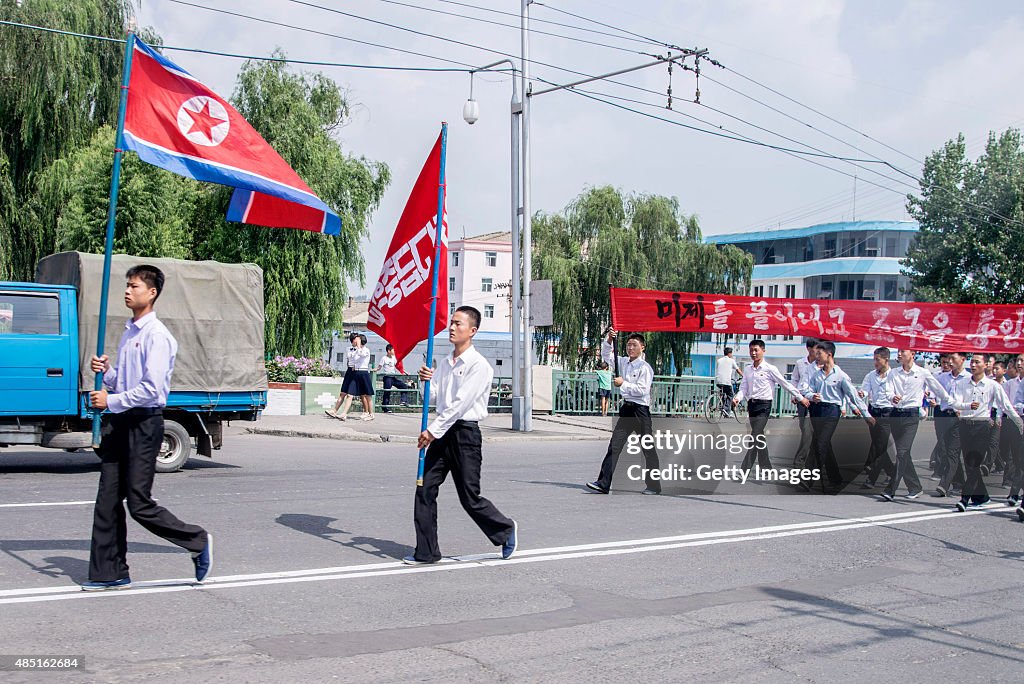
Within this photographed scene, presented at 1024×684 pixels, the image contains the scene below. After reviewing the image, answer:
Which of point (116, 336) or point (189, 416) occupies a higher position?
point (116, 336)

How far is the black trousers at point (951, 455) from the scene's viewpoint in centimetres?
1273

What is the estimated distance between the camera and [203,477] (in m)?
12.3

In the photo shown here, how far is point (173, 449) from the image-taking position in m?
12.7

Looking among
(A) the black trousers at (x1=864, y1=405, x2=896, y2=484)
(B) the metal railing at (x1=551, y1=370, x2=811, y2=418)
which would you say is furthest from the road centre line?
(B) the metal railing at (x1=551, y1=370, x2=811, y2=418)

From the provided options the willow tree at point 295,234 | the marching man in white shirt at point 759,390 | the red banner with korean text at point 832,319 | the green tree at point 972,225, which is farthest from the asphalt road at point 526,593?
the green tree at point 972,225

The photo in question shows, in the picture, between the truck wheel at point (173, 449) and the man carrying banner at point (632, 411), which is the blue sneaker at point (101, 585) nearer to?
the man carrying banner at point (632, 411)

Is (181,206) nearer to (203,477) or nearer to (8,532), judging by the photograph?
(203,477)

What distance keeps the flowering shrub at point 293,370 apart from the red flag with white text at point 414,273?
1490 cm

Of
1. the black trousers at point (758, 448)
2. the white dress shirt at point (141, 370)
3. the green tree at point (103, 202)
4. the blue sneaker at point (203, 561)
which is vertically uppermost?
the green tree at point (103, 202)

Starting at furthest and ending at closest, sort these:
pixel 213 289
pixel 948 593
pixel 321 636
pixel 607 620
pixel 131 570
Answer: pixel 213 289, pixel 948 593, pixel 131 570, pixel 607 620, pixel 321 636

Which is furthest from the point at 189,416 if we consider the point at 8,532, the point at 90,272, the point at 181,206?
the point at 181,206

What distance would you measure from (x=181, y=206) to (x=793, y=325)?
1845cm

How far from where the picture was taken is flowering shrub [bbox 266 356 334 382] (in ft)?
75.4

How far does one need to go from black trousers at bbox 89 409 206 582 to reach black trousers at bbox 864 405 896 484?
946 centimetres
